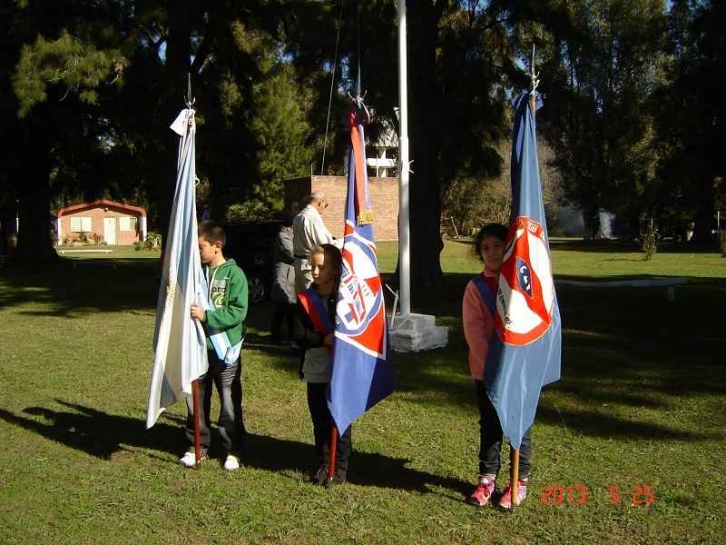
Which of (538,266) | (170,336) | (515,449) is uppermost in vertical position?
(538,266)

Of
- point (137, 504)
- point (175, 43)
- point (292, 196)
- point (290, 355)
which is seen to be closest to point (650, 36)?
point (292, 196)

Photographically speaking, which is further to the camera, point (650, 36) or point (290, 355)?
point (650, 36)

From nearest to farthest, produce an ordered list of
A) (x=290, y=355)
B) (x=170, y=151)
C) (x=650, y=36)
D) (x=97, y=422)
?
(x=97, y=422)
(x=290, y=355)
(x=170, y=151)
(x=650, y=36)

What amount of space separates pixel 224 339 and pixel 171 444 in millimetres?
1212

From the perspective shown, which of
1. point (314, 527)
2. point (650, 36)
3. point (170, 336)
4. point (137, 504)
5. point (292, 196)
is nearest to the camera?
point (314, 527)

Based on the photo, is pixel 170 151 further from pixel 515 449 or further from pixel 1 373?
pixel 515 449

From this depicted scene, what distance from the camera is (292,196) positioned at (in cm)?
4406

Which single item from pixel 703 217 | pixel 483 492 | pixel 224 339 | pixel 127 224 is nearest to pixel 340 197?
pixel 703 217

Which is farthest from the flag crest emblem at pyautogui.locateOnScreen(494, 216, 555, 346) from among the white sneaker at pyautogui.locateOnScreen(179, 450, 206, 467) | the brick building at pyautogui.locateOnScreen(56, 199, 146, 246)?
the brick building at pyautogui.locateOnScreen(56, 199, 146, 246)

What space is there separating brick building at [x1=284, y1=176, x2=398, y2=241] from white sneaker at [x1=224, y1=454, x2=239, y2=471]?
32878mm

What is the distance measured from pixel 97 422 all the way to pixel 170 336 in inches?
71.1

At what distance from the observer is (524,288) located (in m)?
4.48

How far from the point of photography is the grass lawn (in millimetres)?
4398

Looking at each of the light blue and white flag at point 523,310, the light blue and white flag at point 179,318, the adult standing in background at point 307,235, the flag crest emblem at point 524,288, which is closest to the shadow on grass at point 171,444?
the light blue and white flag at point 179,318
